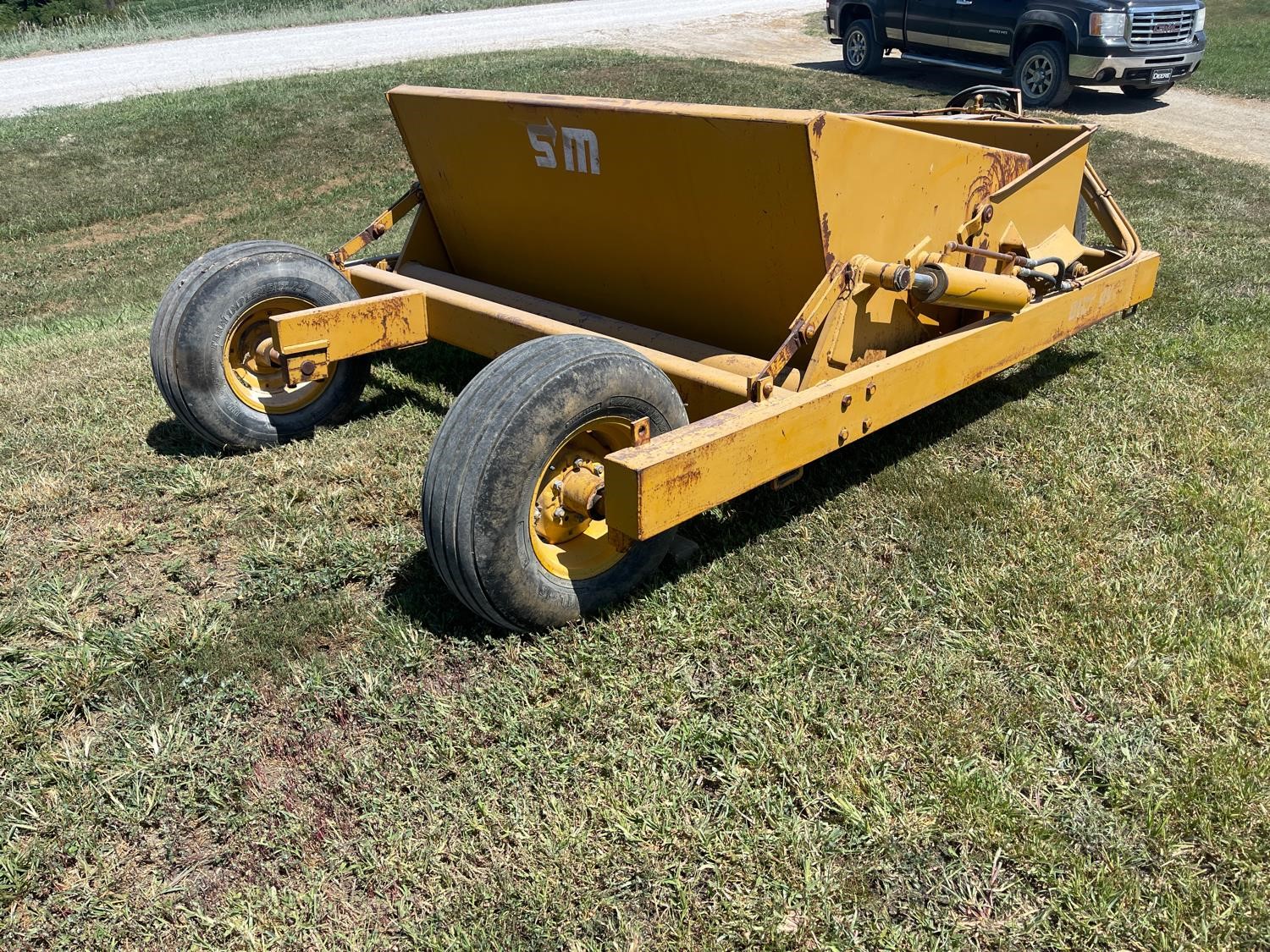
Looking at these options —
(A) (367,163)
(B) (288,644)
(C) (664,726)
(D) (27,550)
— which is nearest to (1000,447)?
(C) (664,726)

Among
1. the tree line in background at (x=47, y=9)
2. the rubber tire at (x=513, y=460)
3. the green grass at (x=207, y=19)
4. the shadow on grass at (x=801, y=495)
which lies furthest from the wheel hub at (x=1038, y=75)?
the tree line in background at (x=47, y=9)

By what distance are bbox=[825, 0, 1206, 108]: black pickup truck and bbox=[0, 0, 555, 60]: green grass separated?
18.5 m

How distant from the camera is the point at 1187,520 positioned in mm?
3904

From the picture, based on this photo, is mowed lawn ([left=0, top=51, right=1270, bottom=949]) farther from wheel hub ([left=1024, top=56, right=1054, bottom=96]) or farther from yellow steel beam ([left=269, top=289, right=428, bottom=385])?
wheel hub ([left=1024, top=56, right=1054, bottom=96])

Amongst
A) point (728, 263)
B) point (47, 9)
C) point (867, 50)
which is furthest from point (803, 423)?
point (47, 9)

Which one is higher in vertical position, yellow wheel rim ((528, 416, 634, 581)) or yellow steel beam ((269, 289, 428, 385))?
yellow steel beam ((269, 289, 428, 385))

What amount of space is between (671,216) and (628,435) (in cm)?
113

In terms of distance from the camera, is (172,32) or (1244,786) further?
(172,32)

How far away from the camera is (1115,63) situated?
13.5 metres

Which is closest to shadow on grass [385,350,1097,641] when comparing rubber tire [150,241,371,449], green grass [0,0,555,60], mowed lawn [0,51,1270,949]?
mowed lawn [0,51,1270,949]

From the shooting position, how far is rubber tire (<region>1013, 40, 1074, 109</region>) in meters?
13.6

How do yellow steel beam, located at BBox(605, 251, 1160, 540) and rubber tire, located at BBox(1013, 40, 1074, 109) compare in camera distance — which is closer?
yellow steel beam, located at BBox(605, 251, 1160, 540)

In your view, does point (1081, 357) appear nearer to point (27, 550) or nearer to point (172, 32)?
point (27, 550)

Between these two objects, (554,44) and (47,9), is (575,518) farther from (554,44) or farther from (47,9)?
(47,9)
